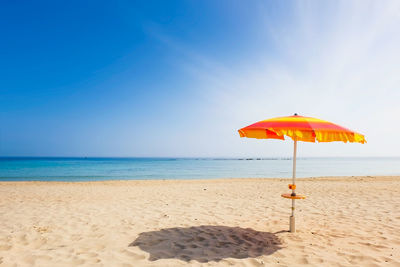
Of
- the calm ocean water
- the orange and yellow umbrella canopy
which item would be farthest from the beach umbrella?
the calm ocean water

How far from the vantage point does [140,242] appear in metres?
5.00

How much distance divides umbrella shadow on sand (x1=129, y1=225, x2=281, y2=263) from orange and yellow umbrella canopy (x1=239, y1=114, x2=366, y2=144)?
7.38 ft

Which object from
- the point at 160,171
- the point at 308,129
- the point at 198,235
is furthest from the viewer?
the point at 160,171

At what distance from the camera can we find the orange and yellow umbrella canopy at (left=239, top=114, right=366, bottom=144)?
4.31m

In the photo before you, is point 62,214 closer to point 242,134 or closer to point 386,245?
point 242,134

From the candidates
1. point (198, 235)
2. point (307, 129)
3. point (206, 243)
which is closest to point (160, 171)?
point (198, 235)

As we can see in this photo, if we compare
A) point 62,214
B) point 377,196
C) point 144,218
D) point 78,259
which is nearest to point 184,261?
point 78,259

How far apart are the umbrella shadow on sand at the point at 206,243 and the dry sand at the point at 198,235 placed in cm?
2

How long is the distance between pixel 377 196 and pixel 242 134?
9.02 metres

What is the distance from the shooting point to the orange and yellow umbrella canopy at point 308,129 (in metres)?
4.31

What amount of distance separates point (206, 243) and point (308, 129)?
9.85 ft

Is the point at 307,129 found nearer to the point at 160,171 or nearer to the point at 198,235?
the point at 198,235

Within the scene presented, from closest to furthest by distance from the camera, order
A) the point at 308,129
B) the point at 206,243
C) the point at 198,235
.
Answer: the point at 308,129 < the point at 206,243 < the point at 198,235

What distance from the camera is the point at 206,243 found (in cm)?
493
